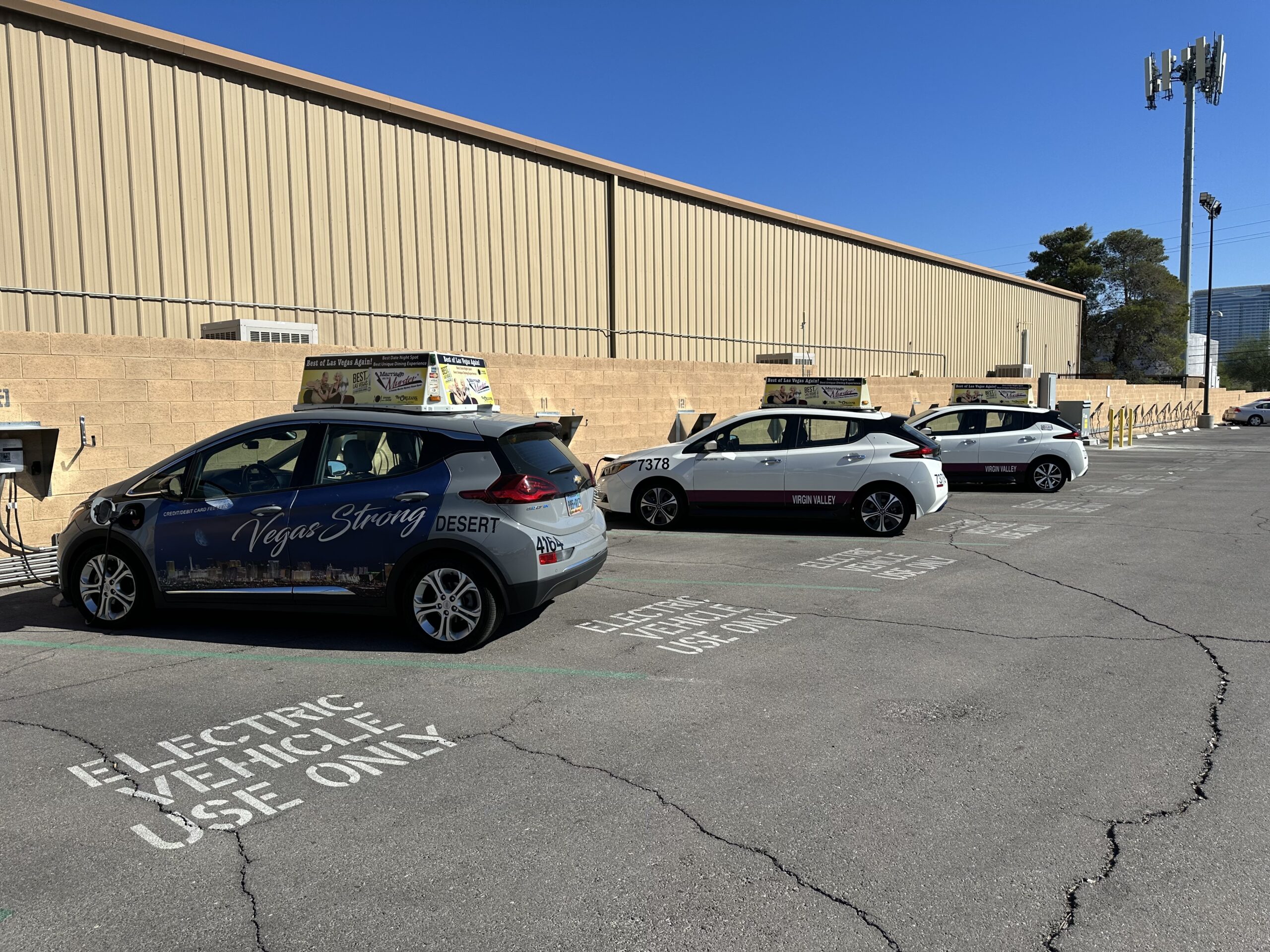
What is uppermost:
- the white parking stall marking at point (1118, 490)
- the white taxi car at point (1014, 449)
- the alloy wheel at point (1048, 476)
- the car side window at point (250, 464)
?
the car side window at point (250, 464)

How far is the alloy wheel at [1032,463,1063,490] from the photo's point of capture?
17125 mm

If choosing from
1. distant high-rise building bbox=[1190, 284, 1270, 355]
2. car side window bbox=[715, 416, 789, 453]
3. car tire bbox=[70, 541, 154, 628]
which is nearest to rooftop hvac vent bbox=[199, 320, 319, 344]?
car tire bbox=[70, 541, 154, 628]

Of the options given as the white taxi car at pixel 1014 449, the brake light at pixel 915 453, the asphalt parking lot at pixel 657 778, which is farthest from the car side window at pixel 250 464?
the white taxi car at pixel 1014 449

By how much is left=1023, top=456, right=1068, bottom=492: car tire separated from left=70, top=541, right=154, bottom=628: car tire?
1470cm

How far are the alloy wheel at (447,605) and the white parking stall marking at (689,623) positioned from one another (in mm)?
1022

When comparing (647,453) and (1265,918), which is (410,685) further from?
(647,453)

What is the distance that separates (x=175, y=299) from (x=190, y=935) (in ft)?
40.8

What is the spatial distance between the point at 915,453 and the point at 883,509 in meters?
0.81

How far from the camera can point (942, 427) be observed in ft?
58.5

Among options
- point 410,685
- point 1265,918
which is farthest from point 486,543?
point 1265,918

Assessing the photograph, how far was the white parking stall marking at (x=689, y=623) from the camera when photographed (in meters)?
6.82

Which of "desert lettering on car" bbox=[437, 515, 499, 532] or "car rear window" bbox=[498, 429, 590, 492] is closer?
"desert lettering on car" bbox=[437, 515, 499, 532]

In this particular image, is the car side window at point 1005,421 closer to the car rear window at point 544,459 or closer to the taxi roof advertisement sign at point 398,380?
the taxi roof advertisement sign at point 398,380

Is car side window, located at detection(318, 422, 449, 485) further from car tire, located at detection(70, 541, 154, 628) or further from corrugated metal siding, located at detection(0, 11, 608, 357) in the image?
corrugated metal siding, located at detection(0, 11, 608, 357)
